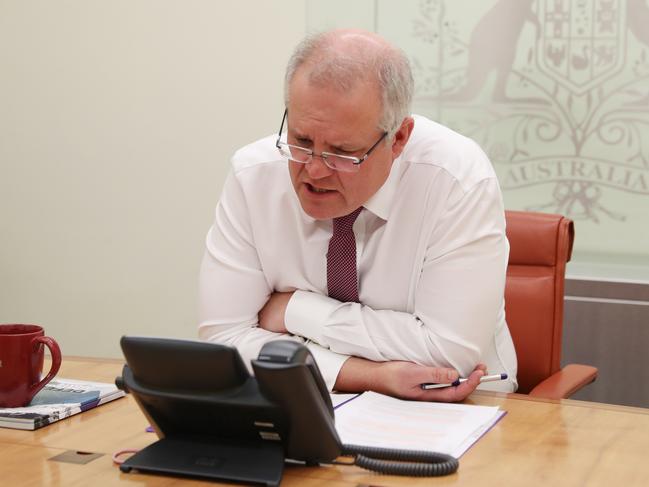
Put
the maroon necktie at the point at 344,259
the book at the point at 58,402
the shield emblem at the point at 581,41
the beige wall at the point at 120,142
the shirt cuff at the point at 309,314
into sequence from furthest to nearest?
the beige wall at the point at 120,142 < the shield emblem at the point at 581,41 < the maroon necktie at the point at 344,259 < the shirt cuff at the point at 309,314 < the book at the point at 58,402

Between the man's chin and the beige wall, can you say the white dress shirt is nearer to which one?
the man's chin

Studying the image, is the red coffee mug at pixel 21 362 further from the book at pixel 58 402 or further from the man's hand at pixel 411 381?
the man's hand at pixel 411 381

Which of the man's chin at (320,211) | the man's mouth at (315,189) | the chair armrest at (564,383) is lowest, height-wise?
the chair armrest at (564,383)

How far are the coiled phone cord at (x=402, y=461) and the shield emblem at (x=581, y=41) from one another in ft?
6.60

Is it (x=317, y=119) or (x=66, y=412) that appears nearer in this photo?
(x=66, y=412)

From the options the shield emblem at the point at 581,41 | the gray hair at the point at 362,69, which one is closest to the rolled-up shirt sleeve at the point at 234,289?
the gray hair at the point at 362,69

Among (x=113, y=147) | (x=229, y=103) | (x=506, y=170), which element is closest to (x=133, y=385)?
(x=506, y=170)

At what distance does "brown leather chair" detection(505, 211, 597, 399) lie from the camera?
227cm

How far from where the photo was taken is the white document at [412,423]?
1.40m

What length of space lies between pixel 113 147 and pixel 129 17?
1.75 ft

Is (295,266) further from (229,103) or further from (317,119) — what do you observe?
(229,103)

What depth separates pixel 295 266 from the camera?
2.06 metres

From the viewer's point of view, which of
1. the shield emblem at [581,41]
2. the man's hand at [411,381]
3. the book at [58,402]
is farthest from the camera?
the shield emblem at [581,41]

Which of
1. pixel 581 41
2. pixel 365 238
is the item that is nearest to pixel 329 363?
pixel 365 238
